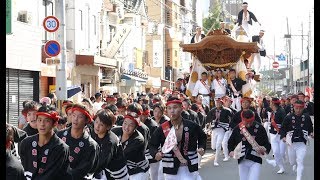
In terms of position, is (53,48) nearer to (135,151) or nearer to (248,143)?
(248,143)

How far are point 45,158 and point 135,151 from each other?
3.03 m

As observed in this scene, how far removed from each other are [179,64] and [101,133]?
59.2 metres

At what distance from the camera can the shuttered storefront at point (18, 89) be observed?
80.3ft

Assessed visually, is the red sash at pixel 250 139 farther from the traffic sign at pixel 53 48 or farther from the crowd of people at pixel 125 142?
the traffic sign at pixel 53 48

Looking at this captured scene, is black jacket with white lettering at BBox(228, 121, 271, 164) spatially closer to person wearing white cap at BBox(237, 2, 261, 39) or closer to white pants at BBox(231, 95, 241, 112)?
white pants at BBox(231, 95, 241, 112)

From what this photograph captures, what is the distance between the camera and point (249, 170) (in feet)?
38.2

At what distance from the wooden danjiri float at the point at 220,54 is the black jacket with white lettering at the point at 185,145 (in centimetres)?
1226

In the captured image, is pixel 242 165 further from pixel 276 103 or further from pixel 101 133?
pixel 276 103

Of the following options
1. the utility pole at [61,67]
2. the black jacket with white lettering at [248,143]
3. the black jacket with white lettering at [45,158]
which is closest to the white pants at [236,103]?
the utility pole at [61,67]

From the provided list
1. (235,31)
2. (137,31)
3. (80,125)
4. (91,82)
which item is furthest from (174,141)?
(137,31)

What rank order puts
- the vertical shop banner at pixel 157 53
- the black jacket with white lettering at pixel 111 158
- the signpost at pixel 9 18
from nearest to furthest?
the black jacket with white lettering at pixel 111 158 < the signpost at pixel 9 18 < the vertical shop banner at pixel 157 53

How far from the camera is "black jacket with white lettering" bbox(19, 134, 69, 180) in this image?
7.60 metres

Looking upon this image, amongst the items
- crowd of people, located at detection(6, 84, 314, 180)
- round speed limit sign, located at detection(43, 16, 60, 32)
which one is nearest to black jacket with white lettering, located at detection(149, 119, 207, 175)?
crowd of people, located at detection(6, 84, 314, 180)

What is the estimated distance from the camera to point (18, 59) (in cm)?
2561
